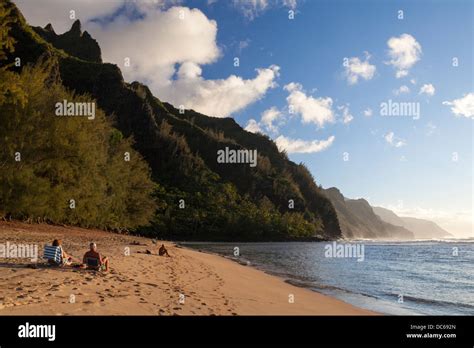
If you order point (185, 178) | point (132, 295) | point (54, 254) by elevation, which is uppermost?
point (185, 178)

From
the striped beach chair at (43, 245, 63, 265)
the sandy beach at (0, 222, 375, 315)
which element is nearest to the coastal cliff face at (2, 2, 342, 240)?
the striped beach chair at (43, 245, 63, 265)

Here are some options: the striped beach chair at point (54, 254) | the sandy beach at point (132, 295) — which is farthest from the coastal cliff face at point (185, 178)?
the sandy beach at point (132, 295)

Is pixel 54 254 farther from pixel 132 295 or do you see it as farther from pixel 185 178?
pixel 185 178

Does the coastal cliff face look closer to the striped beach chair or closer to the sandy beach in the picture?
the striped beach chair

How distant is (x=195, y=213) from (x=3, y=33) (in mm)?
99352

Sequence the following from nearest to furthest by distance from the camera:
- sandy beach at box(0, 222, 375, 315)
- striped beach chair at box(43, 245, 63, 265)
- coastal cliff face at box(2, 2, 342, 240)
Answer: sandy beach at box(0, 222, 375, 315)
striped beach chair at box(43, 245, 63, 265)
coastal cliff face at box(2, 2, 342, 240)

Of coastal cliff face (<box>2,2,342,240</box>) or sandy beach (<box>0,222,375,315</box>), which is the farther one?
coastal cliff face (<box>2,2,342,240</box>)

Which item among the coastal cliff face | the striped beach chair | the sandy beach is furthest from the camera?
the coastal cliff face

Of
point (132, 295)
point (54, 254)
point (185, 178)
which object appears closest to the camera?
point (132, 295)

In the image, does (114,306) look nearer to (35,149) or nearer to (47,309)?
(47,309)

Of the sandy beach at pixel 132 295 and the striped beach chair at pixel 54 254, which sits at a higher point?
the striped beach chair at pixel 54 254

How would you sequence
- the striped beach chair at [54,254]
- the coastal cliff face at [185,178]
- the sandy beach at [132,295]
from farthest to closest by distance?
the coastal cliff face at [185,178]
the striped beach chair at [54,254]
the sandy beach at [132,295]

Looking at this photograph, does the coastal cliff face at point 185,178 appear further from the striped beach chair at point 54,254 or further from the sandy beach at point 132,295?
the sandy beach at point 132,295

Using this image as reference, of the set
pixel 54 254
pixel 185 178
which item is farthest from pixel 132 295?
pixel 185 178
